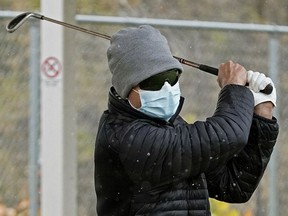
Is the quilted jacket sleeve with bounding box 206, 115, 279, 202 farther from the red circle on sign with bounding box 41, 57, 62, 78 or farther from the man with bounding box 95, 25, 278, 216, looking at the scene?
the red circle on sign with bounding box 41, 57, 62, 78

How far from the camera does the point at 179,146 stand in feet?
11.4

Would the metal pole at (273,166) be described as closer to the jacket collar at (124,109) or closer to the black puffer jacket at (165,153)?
the black puffer jacket at (165,153)

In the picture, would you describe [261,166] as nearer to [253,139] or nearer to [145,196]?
A: [253,139]

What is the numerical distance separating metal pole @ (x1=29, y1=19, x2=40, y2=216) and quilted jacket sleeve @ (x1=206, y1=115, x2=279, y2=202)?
2.45 m

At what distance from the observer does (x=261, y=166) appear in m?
3.78

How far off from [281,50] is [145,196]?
357cm

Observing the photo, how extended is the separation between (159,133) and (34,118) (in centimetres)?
277

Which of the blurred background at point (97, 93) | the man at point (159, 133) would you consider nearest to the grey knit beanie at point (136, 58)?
the man at point (159, 133)

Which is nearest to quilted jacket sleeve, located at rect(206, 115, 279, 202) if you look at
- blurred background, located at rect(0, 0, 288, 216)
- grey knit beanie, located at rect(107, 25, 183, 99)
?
grey knit beanie, located at rect(107, 25, 183, 99)

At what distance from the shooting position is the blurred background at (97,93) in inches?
249

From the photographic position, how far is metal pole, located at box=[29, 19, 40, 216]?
6.13 meters

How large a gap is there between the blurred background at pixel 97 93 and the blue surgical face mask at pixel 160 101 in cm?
275

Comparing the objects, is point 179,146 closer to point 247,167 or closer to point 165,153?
point 165,153

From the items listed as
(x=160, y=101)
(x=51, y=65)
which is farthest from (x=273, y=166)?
(x=160, y=101)
